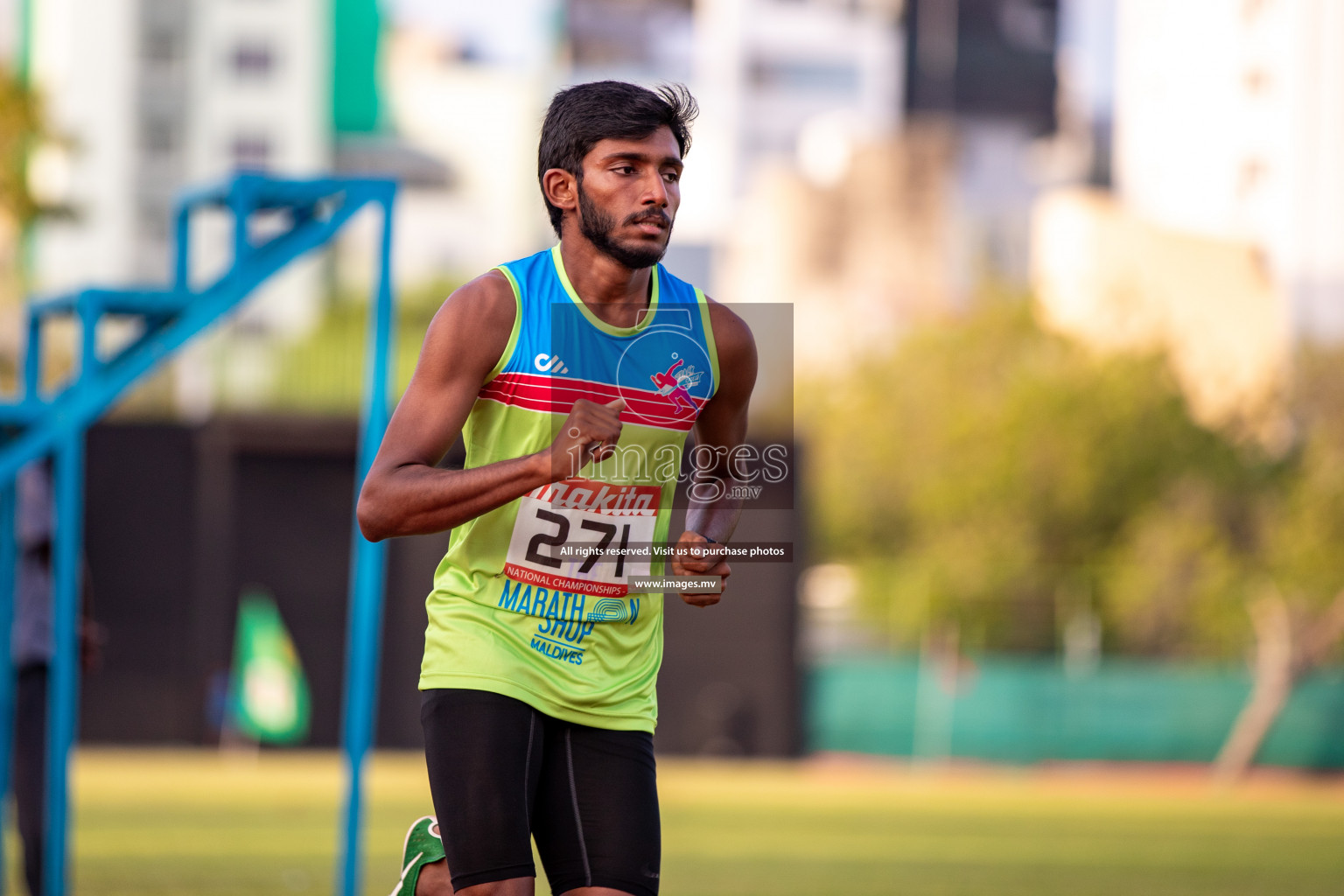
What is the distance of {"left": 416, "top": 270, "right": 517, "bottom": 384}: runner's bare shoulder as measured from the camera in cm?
356

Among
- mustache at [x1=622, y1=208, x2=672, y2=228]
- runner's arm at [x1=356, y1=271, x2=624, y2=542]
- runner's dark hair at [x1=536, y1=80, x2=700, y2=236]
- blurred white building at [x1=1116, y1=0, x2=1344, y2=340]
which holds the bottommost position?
runner's arm at [x1=356, y1=271, x2=624, y2=542]

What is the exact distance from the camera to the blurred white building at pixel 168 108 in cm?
6297

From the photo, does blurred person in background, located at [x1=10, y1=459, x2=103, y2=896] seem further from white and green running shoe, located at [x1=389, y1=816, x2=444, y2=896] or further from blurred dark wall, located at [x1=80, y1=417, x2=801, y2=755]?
blurred dark wall, located at [x1=80, y1=417, x2=801, y2=755]

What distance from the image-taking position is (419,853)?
4.03m

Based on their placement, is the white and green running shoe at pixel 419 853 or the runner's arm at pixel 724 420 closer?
the runner's arm at pixel 724 420

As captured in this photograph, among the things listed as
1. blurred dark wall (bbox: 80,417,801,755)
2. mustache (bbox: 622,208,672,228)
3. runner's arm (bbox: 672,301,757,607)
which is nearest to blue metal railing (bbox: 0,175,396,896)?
runner's arm (bbox: 672,301,757,607)

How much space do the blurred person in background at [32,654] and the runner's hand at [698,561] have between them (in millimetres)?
3354

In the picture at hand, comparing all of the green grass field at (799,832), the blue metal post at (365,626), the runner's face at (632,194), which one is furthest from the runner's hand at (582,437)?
the green grass field at (799,832)

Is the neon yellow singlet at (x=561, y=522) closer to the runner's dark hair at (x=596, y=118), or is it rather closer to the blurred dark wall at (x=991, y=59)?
the runner's dark hair at (x=596, y=118)

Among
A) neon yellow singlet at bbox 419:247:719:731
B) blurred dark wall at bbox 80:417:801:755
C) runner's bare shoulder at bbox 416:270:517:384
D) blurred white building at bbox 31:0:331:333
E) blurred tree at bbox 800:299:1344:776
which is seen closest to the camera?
runner's bare shoulder at bbox 416:270:517:384

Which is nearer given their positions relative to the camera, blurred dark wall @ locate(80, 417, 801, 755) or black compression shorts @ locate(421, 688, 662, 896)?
black compression shorts @ locate(421, 688, 662, 896)

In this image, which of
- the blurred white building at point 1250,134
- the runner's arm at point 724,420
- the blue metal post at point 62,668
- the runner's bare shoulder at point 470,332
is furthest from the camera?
the blurred white building at point 1250,134

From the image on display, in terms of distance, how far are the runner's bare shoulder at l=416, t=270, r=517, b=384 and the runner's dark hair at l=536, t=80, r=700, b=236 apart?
0.26 meters

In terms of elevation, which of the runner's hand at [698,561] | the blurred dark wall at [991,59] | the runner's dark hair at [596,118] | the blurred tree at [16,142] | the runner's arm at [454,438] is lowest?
the runner's hand at [698,561]
